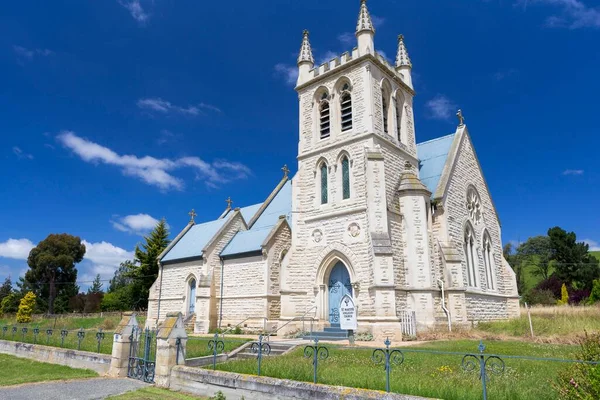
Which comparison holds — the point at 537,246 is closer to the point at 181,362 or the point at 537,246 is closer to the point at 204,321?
the point at 204,321

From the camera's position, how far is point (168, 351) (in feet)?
33.2

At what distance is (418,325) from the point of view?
17.6 meters

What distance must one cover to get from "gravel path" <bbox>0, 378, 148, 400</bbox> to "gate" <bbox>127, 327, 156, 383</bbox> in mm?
262

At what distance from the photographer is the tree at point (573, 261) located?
1832 inches

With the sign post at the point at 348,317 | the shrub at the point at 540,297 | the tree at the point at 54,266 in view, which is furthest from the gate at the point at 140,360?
the tree at the point at 54,266

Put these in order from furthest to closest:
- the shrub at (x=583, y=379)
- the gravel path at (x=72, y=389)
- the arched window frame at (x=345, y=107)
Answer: the arched window frame at (x=345, y=107) → the gravel path at (x=72, y=389) → the shrub at (x=583, y=379)

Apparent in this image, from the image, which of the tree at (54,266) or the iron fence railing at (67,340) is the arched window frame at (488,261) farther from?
the tree at (54,266)

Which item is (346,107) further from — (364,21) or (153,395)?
(153,395)

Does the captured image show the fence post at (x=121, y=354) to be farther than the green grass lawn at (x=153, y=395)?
Yes

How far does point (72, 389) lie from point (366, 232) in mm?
12664

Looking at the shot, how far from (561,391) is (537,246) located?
71.6 m

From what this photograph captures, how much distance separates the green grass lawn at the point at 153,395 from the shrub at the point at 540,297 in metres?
41.4

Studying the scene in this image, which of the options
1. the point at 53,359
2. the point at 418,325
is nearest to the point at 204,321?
the point at 53,359

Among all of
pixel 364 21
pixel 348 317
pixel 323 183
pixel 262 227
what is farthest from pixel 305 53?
pixel 348 317
